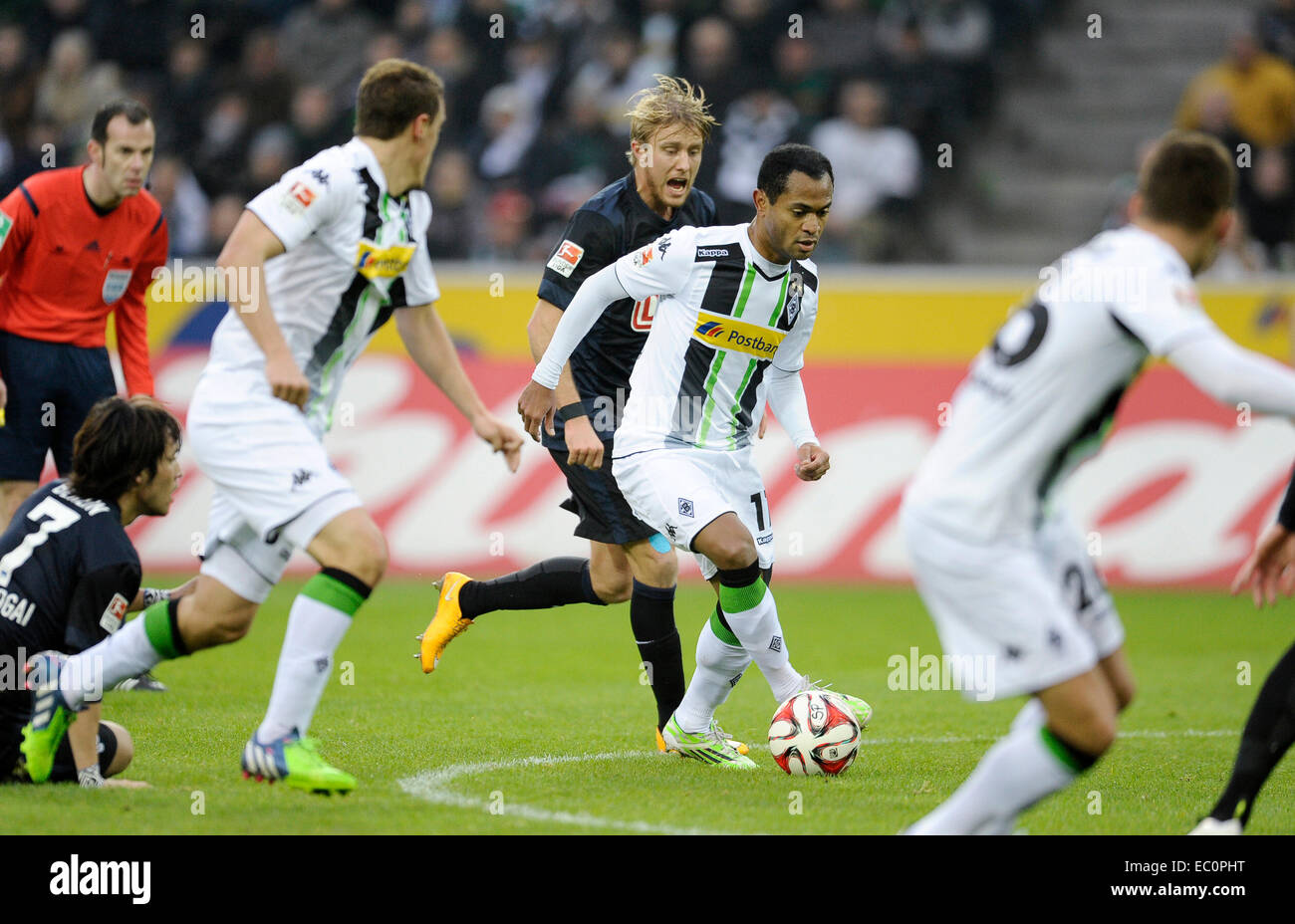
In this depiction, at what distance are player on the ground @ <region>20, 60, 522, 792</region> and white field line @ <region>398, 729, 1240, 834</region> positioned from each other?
1.48ft

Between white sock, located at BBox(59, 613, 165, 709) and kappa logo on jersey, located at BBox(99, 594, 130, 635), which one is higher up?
kappa logo on jersey, located at BBox(99, 594, 130, 635)

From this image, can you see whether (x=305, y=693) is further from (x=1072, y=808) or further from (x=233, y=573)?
(x=1072, y=808)

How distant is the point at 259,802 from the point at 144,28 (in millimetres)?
12954

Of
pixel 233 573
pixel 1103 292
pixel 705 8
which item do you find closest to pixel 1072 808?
pixel 1103 292

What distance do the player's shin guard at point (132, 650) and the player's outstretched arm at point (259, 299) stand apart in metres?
0.92

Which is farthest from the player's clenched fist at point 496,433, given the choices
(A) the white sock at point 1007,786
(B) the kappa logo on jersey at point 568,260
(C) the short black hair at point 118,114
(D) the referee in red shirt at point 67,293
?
(C) the short black hair at point 118,114

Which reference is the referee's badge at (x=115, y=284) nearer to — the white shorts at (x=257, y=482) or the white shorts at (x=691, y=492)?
the white shorts at (x=257, y=482)

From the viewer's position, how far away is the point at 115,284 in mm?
7738

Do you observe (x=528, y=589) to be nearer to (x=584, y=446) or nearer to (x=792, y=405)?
(x=584, y=446)

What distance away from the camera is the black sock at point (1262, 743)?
473 centimetres

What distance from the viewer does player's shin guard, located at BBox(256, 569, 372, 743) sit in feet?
16.5

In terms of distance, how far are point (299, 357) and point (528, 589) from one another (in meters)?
2.41

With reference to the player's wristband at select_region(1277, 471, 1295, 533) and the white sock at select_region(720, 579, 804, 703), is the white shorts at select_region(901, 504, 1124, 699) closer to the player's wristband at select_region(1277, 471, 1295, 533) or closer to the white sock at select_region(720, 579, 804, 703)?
the player's wristband at select_region(1277, 471, 1295, 533)

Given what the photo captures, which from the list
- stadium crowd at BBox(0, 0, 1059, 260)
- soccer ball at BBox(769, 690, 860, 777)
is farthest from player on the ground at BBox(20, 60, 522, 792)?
stadium crowd at BBox(0, 0, 1059, 260)
